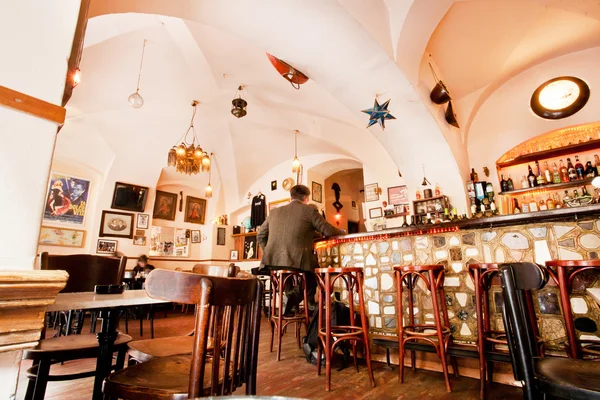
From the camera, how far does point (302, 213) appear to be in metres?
3.40

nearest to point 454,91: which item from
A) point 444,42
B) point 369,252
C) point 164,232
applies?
point 444,42

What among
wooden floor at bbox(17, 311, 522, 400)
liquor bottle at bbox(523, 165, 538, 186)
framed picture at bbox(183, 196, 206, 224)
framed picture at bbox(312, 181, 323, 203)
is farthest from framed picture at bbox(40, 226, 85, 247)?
liquor bottle at bbox(523, 165, 538, 186)

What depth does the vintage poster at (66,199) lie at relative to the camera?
7051 mm

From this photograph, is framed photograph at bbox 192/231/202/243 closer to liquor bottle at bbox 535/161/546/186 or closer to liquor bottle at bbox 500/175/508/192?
liquor bottle at bbox 500/175/508/192

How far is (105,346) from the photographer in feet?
5.17

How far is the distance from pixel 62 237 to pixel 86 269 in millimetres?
5744

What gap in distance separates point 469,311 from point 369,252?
1.09 m

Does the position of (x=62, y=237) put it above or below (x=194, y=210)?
below

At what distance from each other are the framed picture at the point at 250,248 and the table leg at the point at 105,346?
7.70 m

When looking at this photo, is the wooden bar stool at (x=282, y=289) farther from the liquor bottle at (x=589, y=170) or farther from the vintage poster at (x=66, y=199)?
the vintage poster at (x=66, y=199)

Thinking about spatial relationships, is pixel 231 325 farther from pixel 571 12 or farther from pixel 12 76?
pixel 571 12

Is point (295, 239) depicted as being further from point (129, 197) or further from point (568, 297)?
point (129, 197)

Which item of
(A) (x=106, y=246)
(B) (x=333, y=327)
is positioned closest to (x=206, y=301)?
(B) (x=333, y=327)

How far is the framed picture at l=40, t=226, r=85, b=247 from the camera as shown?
271 inches
